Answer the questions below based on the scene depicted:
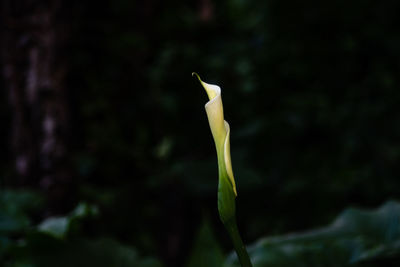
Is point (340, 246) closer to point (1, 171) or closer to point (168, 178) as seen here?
point (168, 178)

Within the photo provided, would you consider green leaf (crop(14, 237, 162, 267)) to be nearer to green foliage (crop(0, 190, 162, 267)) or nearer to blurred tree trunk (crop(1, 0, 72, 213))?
green foliage (crop(0, 190, 162, 267))

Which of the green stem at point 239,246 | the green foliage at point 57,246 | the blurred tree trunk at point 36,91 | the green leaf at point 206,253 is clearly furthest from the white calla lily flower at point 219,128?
the blurred tree trunk at point 36,91

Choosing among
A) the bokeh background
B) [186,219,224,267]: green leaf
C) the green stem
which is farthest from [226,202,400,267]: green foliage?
the bokeh background

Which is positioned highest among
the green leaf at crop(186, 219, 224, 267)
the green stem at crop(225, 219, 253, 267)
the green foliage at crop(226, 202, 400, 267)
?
the green leaf at crop(186, 219, 224, 267)

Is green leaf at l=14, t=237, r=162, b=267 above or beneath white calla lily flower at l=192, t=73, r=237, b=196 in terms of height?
above

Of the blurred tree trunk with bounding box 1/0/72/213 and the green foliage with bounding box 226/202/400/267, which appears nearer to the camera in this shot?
the green foliage with bounding box 226/202/400/267

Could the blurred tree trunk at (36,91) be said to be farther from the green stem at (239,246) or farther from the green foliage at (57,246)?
the green stem at (239,246)
